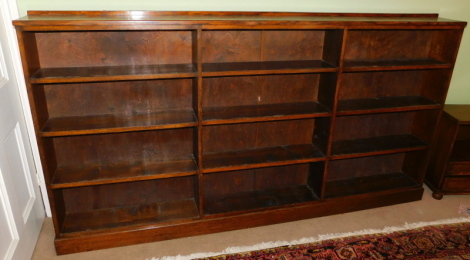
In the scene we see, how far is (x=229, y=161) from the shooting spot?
2.28m

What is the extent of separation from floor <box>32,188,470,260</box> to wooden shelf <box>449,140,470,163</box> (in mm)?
320

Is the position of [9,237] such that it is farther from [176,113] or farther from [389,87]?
[389,87]

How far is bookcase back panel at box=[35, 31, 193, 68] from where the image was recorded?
193 centimetres

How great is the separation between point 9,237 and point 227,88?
144cm

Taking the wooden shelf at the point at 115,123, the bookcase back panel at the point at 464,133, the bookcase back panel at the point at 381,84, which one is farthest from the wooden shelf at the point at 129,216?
the bookcase back panel at the point at 464,133

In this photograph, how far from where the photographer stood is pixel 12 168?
195 centimetres

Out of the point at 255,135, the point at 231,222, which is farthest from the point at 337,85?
the point at 231,222

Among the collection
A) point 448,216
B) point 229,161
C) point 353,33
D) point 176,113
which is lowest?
point 448,216

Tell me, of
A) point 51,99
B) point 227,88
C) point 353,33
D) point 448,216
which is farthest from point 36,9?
point 448,216

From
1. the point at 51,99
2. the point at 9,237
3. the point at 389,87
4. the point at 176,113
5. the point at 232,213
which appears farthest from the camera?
the point at 389,87

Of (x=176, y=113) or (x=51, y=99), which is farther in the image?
(x=176, y=113)

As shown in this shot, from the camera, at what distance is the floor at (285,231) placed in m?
2.16

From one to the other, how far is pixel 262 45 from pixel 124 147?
1.07 meters

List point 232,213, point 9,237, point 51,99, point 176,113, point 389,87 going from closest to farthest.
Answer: point 9,237
point 51,99
point 176,113
point 232,213
point 389,87
